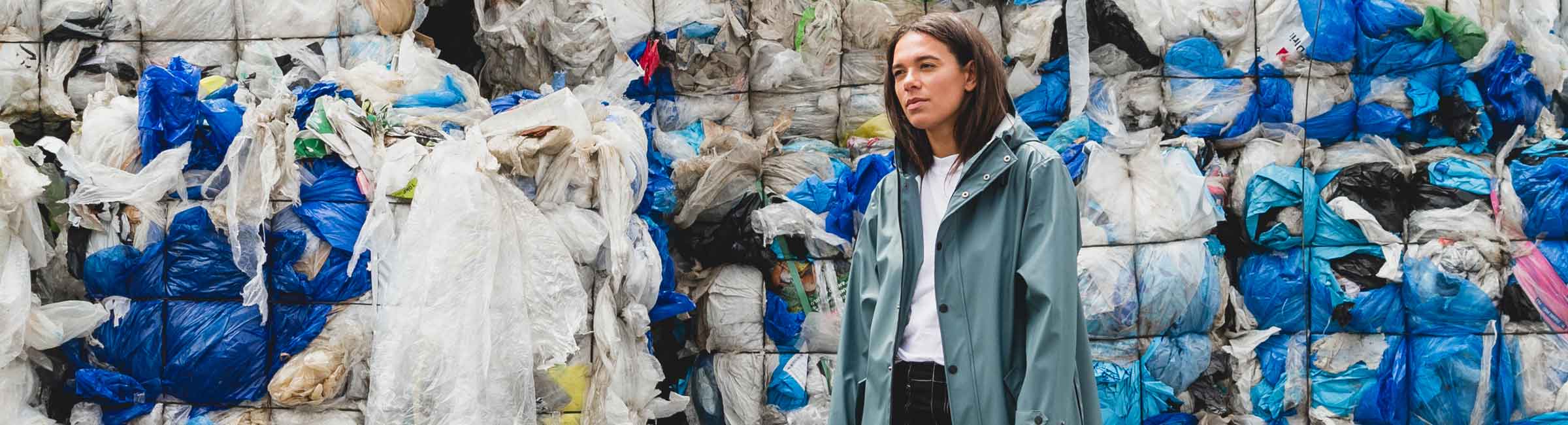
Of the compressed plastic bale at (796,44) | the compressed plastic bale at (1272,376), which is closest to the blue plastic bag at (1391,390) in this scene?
the compressed plastic bale at (1272,376)

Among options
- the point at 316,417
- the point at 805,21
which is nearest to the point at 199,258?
the point at 316,417

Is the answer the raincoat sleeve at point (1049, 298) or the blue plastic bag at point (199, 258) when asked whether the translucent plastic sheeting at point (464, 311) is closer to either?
the blue plastic bag at point (199, 258)

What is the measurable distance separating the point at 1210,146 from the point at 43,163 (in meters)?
3.21

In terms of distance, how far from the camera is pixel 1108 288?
157 inches

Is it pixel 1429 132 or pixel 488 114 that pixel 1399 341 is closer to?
pixel 1429 132

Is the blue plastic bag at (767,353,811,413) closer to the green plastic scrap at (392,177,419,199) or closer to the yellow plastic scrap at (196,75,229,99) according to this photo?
the green plastic scrap at (392,177,419,199)

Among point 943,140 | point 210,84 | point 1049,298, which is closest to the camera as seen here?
point 1049,298

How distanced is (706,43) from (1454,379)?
239 centimetres

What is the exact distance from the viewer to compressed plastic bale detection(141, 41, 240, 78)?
3945mm

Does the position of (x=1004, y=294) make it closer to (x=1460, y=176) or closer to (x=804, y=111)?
(x=804, y=111)

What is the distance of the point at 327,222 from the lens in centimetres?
337

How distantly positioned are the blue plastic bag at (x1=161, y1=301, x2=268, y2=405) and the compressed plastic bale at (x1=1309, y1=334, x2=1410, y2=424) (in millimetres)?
2933

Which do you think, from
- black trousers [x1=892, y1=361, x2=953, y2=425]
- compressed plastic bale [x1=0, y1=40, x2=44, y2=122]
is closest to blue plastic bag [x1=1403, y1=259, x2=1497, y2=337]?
black trousers [x1=892, y1=361, x2=953, y2=425]

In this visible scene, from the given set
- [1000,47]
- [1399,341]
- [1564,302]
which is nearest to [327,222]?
[1000,47]
